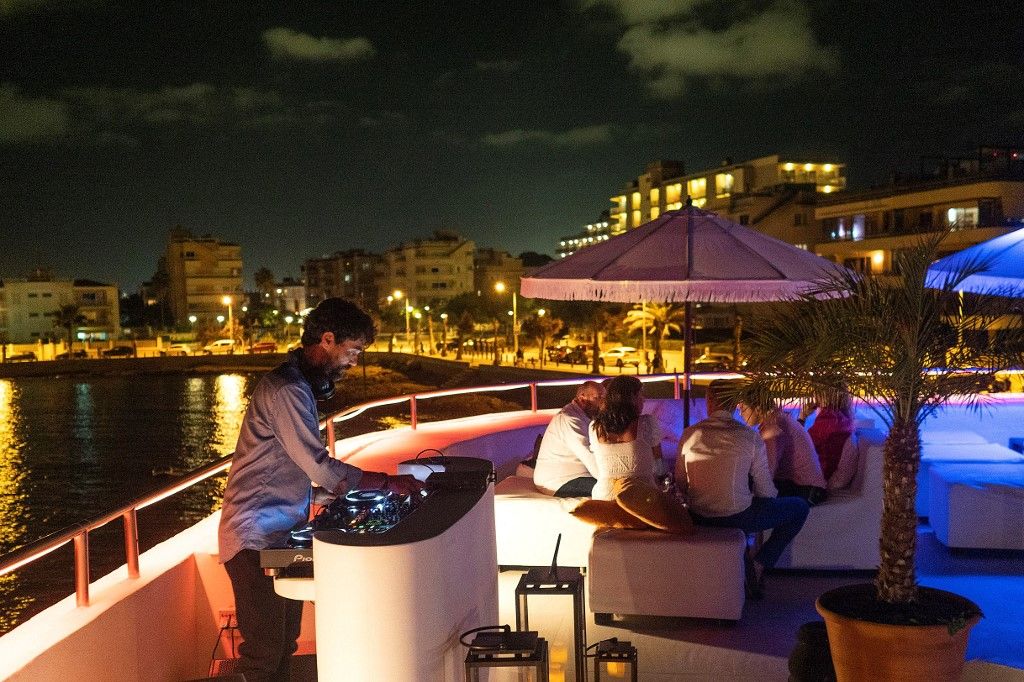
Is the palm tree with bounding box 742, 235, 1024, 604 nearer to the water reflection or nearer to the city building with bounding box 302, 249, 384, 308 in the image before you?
the water reflection

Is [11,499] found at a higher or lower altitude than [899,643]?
lower

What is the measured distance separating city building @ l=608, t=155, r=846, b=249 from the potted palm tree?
54.9 m

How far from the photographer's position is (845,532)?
594 centimetres

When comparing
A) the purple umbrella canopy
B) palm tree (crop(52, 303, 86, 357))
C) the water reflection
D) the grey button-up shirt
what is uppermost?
palm tree (crop(52, 303, 86, 357))

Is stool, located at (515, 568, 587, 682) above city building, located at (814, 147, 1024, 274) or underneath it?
underneath

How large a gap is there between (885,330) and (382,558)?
2304 millimetres

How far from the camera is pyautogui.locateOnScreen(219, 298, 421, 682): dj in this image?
320cm

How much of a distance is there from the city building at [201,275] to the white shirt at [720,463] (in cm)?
11608

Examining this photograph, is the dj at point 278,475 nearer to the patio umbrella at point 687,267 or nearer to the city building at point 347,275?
the patio umbrella at point 687,267

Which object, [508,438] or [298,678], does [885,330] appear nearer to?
[298,678]

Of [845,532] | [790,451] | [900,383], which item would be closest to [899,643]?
[900,383]

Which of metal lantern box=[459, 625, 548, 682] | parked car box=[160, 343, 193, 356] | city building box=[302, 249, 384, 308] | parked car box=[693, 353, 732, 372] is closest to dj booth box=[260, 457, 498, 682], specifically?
metal lantern box=[459, 625, 548, 682]

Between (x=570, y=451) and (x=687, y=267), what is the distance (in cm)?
147

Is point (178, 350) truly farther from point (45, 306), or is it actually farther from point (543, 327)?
point (543, 327)
